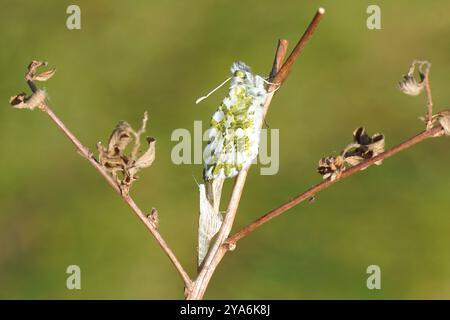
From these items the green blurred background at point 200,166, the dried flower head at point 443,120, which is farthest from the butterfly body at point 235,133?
the green blurred background at point 200,166

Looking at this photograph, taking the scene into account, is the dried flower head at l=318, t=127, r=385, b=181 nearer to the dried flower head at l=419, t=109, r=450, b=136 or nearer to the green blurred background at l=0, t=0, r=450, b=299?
the dried flower head at l=419, t=109, r=450, b=136

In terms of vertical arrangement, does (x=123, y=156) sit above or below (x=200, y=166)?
below

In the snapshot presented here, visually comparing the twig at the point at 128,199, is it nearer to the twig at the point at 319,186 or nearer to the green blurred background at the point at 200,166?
the twig at the point at 319,186

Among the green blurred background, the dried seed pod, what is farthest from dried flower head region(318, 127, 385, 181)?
the green blurred background

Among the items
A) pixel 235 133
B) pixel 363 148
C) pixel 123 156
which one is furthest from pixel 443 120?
pixel 123 156

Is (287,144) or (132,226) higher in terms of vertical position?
(287,144)

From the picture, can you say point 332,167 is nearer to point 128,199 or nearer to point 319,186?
point 319,186
